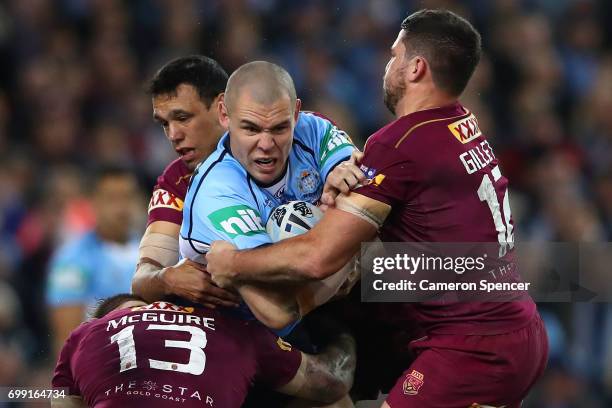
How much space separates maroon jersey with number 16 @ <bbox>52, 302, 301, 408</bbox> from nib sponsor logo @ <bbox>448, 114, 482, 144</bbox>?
1.14 m

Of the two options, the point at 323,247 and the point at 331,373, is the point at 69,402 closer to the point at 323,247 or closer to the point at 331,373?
the point at 331,373

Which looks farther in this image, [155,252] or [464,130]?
[155,252]

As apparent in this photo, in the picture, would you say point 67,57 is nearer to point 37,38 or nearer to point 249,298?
point 37,38

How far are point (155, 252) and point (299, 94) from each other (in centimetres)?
437

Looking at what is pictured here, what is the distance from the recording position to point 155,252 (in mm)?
5297

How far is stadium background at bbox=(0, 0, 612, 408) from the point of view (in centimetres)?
867

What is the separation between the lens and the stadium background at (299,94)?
8672 millimetres

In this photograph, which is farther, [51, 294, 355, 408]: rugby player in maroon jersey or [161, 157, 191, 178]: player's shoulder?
[161, 157, 191, 178]: player's shoulder

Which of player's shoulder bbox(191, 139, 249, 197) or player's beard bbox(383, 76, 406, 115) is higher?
player's beard bbox(383, 76, 406, 115)

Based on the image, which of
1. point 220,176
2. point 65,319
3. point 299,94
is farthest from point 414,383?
point 299,94

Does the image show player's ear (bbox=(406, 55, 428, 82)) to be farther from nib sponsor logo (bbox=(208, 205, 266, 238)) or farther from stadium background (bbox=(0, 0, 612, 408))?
stadium background (bbox=(0, 0, 612, 408))

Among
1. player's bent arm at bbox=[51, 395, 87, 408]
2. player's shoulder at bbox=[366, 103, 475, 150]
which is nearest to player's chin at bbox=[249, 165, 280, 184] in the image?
player's shoulder at bbox=[366, 103, 475, 150]

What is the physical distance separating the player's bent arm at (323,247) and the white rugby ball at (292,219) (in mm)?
182

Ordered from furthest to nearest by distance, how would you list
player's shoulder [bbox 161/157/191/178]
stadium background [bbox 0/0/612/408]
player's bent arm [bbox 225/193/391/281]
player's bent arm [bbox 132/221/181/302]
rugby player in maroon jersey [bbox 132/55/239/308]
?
stadium background [bbox 0/0/612/408] → player's shoulder [bbox 161/157/191/178] → rugby player in maroon jersey [bbox 132/55/239/308] → player's bent arm [bbox 132/221/181/302] → player's bent arm [bbox 225/193/391/281]
